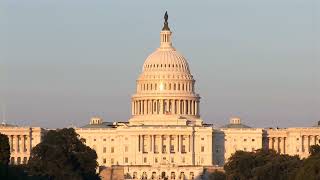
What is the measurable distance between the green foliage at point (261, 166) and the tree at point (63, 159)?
43.1ft

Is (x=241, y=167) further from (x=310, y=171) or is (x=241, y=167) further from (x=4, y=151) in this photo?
(x=310, y=171)

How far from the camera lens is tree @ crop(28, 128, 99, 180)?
16250 centimetres

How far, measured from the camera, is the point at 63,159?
16762cm

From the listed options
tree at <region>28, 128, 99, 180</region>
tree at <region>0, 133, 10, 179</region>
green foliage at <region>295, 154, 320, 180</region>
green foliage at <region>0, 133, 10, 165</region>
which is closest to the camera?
green foliage at <region>295, 154, 320, 180</region>

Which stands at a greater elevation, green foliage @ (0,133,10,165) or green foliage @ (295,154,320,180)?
green foliage @ (0,133,10,165)

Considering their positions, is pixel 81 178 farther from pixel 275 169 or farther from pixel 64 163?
pixel 275 169

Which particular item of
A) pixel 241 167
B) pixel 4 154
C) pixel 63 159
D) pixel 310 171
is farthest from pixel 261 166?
pixel 310 171

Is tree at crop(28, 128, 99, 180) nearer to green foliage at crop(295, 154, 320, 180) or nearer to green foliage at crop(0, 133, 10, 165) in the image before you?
green foliage at crop(0, 133, 10, 165)

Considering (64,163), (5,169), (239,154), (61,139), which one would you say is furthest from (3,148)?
(239,154)

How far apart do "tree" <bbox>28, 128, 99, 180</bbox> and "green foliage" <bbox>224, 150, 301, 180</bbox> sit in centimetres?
1312

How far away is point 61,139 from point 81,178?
16.0 m

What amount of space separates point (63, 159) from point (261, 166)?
1774 centimetres

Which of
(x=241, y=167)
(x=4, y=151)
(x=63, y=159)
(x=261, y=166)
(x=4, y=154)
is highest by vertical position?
(x=63, y=159)

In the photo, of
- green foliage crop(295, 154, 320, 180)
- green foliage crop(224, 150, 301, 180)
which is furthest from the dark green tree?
green foliage crop(295, 154, 320, 180)
